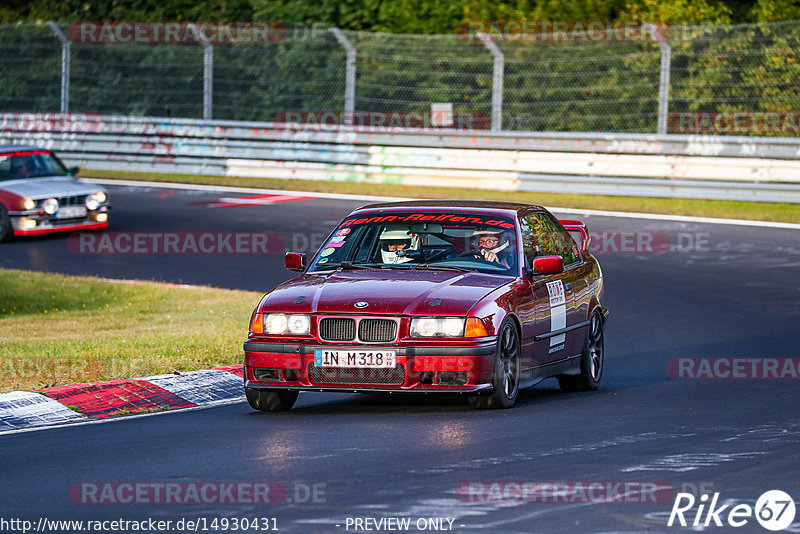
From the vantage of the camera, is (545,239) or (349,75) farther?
(349,75)

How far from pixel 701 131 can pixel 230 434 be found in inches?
644

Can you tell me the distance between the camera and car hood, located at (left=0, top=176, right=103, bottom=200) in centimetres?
2098

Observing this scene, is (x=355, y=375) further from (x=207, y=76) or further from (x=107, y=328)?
(x=207, y=76)

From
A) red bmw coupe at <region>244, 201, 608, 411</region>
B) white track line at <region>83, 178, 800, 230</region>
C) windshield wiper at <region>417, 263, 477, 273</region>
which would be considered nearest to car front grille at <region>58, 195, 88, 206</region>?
white track line at <region>83, 178, 800, 230</region>

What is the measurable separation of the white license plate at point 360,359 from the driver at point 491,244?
144 cm

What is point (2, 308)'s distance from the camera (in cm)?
1631

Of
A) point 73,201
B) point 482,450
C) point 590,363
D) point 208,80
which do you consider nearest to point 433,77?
point 208,80

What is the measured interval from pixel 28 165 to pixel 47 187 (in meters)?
1.08

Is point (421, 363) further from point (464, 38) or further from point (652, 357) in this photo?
point (464, 38)

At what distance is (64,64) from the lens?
93.5 ft

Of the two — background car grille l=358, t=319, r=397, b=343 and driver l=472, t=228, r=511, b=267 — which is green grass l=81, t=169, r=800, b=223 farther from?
background car grille l=358, t=319, r=397, b=343

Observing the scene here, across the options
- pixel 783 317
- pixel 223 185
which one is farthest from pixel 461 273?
pixel 223 185

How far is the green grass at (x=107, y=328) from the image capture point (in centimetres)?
1112

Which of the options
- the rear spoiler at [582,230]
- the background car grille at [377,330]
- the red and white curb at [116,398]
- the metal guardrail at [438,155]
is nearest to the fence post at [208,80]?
the metal guardrail at [438,155]
